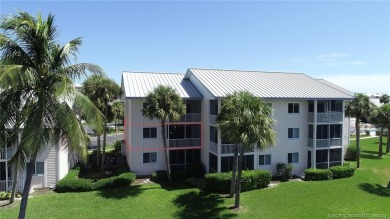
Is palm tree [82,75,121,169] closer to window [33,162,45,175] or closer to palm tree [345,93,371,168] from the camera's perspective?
window [33,162,45,175]

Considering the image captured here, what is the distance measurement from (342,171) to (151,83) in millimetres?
22353

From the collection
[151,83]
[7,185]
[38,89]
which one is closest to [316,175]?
[151,83]

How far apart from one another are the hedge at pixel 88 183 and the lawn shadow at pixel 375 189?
862 inches

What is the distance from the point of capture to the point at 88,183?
24328 mm

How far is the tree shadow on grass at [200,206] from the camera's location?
20.1 metres

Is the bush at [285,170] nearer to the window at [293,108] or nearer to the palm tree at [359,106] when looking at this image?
the window at [293,108]

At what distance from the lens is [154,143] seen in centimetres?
2959

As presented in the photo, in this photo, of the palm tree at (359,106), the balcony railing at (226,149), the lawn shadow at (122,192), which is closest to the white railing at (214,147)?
the balcony railing at (226,149)

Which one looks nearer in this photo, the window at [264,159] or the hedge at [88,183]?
the hedge at [88,183]

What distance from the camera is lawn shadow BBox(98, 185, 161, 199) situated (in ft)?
75.6

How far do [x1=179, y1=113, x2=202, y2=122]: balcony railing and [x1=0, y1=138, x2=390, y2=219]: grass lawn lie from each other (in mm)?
7524

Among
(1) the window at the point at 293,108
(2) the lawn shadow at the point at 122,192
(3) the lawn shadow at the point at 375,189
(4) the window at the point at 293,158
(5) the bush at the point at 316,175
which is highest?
(1) the window at the point at 293,108

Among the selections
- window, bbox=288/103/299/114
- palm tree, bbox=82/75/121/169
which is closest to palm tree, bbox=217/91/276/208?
window, bbox=288/103/299/114

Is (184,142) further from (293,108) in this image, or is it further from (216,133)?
(293,108)
